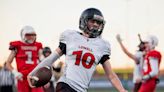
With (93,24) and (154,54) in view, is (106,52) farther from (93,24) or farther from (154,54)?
(154,54)

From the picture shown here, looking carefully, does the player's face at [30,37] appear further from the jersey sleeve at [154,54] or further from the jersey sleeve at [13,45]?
the jersey sleeve at [154,54]

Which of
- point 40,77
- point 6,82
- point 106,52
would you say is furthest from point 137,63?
point 40,77

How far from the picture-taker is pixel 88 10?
7262 mm

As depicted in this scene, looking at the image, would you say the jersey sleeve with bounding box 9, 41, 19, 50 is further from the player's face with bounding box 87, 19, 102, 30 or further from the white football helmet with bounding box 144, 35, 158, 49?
the player's face with bounding box 87, 19, 102, 30

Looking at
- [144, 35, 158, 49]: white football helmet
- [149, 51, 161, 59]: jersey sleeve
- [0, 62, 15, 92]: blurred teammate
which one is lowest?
[0, 62, 15, 92]: blurred teammate

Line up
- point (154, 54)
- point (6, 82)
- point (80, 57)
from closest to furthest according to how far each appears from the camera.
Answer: point (80, 57) → point (154, 54) → point (6, 82)

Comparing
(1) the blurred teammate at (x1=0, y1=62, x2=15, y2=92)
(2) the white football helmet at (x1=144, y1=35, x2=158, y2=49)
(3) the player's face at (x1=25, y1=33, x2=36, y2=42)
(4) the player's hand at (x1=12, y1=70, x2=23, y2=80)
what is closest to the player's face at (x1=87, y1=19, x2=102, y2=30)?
(4) the player's hand at (x1=12, y1=70, x2=23, y2=80)

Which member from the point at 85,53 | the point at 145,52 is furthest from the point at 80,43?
the point at 145,52

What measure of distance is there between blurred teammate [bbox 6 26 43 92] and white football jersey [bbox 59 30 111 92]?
3.45 meters

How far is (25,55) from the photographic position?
35.3ft

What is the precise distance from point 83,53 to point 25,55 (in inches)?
151

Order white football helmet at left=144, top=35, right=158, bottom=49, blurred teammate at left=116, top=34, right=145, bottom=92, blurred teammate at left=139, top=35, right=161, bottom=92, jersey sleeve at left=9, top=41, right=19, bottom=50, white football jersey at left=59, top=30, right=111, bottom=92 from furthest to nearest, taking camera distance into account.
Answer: blurred teammate at left=116, top=34, right=145, bottom=92 → white football helmet at left=144, top=35, right=158, bottom=49 → blurred teammate at left=139, top=35, right=161, bottom=92 → jersey sleeve at left=9, top=41, right=19, bottom=50 → white football jersey at left=59, top=30, right=111, bottom=92

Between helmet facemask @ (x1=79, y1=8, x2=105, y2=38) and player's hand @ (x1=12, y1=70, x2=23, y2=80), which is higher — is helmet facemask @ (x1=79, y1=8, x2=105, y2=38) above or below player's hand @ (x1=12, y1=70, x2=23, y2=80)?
above

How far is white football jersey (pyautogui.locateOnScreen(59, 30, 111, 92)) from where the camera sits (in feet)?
23.0
